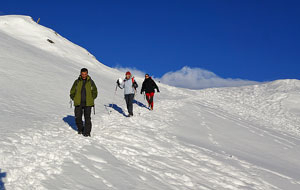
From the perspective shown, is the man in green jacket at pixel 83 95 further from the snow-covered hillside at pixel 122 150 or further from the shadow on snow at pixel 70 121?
the shadow on snow at pixel 70 121

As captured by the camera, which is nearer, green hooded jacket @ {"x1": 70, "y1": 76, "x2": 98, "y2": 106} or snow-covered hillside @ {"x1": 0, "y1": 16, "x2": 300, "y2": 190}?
snow-covered hillside @ {"x1": 0, "y1": 16, "x2": 300, "y2": 190}

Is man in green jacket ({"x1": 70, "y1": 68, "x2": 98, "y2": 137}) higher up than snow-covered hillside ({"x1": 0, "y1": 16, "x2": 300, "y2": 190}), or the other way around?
man in green jacket ({"x1": 70, "y1": 68, "x2": 98, "y2": 137})

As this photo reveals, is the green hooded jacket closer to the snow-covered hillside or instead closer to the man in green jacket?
the man in green jacket

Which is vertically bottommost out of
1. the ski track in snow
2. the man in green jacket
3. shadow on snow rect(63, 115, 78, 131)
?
the ski track in snow

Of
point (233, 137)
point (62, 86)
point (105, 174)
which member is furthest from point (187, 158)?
point (62, 86)

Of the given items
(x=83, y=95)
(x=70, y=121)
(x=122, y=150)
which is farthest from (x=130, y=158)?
(x=70, y=121)

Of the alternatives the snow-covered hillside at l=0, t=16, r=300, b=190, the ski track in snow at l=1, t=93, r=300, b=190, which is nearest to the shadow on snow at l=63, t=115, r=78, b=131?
the snow-covered hillside at l=0, t=16, r=300, b=190

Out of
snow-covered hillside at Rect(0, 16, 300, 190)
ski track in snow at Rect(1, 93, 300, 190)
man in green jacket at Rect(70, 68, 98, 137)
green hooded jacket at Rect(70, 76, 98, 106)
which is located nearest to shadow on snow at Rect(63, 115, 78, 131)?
snow-covered hillside at Rect(0, 16, 300, 190)

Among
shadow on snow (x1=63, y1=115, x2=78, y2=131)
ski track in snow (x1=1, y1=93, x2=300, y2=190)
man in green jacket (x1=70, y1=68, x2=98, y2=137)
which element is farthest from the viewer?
shadow on snow (x1=63, y1=115, x2=78, y2=131)

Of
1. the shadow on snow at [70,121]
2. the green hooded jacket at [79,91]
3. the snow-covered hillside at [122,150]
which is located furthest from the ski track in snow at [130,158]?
the green hooded jacket at [79,91]

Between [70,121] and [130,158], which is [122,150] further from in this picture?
[70,121]

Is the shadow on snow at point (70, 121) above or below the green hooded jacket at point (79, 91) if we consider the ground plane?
below

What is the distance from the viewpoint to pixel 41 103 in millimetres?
12648

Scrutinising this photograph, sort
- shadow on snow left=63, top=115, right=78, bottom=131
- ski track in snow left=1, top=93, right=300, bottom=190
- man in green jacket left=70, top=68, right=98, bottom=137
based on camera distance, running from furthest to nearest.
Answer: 1. shadow on snow left=63, top=115, right=78, bottom=131
2. man in green jacket left=70, top=68, right=98, bottom=137
3. ski track in snow left=1, top=93, right=300, bottom=190
